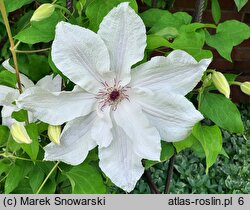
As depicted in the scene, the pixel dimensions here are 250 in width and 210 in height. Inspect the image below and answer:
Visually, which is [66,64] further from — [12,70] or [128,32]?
[12,70]

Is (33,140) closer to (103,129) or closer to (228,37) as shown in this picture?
(103,129)

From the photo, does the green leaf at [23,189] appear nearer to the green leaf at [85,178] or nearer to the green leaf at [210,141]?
the green leaf at [85,178]

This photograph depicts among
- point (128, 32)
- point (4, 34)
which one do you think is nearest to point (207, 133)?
point (128, 32)

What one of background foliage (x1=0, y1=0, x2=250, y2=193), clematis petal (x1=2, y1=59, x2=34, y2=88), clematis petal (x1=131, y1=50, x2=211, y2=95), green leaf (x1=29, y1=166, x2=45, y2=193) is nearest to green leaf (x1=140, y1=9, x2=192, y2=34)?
background foliage (x1=0, y1=0, x2=250, y2=193)

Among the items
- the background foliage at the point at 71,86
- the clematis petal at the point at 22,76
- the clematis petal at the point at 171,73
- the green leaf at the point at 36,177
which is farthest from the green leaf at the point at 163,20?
the green leaf at the point at 36,177

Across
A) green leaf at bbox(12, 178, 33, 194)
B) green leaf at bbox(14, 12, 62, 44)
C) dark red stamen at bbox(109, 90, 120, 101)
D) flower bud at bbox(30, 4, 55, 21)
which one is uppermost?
flower bud at bbox(30, 4, 55, 21)

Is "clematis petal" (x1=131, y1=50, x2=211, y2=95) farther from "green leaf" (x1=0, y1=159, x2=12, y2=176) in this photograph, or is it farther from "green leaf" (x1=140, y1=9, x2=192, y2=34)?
"green leaf" (x1=0, y1=159, x2=12, y2=176)
